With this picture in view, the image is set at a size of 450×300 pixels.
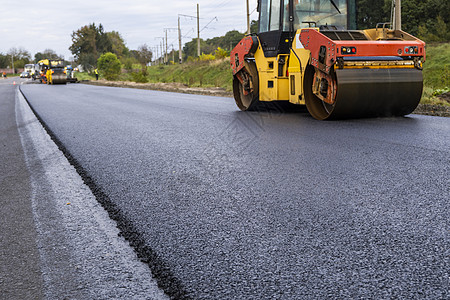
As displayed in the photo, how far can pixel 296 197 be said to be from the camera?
10.9ft

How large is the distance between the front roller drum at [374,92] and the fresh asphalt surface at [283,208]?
→ 75 centimetres

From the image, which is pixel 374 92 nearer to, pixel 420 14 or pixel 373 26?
pixel 420 14

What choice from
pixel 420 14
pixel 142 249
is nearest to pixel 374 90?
pixel 142 249

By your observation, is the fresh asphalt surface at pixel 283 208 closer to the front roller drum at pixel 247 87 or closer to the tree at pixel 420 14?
the front roller drum at pixel 247 87

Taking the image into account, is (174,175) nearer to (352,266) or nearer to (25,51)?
(352,266)

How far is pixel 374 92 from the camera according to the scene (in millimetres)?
7035

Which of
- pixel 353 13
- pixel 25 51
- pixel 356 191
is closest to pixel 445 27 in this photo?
pixel 353 13

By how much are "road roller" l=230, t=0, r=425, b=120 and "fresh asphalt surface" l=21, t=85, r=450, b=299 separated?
2.91 ft

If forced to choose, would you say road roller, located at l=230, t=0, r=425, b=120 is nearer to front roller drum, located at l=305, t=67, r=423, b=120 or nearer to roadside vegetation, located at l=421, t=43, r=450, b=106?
front roller drum, located at l=305, t=67, r=423, b=120

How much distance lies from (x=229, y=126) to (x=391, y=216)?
4895 mm

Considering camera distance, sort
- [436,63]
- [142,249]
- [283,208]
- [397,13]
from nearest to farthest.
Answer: [142,249]
[283,208]
[397,13]
[436,63]

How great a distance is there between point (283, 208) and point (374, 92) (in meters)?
4.62

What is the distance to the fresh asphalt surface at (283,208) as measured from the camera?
203cm

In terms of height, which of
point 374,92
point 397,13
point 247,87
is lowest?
point 374,92
